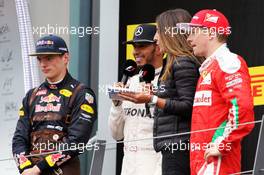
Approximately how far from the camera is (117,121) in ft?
15.9

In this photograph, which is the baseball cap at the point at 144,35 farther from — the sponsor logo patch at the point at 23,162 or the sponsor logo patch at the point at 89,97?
the sponsor logo patch at the point at 23,162

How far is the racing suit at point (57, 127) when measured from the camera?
4.50 metres

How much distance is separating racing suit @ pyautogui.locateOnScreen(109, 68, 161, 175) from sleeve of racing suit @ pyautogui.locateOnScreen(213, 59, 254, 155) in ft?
2.61

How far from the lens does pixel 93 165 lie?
161 inches

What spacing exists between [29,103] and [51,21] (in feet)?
7.22

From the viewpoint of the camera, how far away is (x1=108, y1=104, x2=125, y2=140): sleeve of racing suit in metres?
4.82

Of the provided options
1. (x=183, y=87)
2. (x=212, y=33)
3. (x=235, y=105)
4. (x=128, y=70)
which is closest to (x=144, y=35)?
(x=128, y=70)

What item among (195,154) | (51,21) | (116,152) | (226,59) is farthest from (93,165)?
(51,21)

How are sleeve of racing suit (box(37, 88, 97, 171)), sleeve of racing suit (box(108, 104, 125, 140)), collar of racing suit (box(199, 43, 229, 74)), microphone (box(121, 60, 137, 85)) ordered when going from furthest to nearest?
sleeve of racing suit (box(108, 104, 125, 140)) < microphone (box(121, 60, 137, 85)) < sleeve of racing suit (box(37, 88, 97, 171)) < collar of racing suit (box(199, 43, 229, 74))

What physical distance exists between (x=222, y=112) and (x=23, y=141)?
1.31 m

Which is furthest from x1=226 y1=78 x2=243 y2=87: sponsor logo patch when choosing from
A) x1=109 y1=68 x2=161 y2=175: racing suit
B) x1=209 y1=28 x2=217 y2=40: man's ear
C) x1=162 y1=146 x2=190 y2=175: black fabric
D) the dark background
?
the dark background

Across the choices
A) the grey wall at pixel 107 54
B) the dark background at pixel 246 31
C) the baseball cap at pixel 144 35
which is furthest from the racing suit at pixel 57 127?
the grey wall at pixel 107 54

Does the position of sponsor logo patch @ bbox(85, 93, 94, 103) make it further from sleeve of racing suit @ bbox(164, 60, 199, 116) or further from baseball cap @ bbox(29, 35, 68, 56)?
sleeve of racing suit @ bbox(164, 60, 199, 116)

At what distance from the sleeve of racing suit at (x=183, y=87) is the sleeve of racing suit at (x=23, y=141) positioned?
2.97ft
